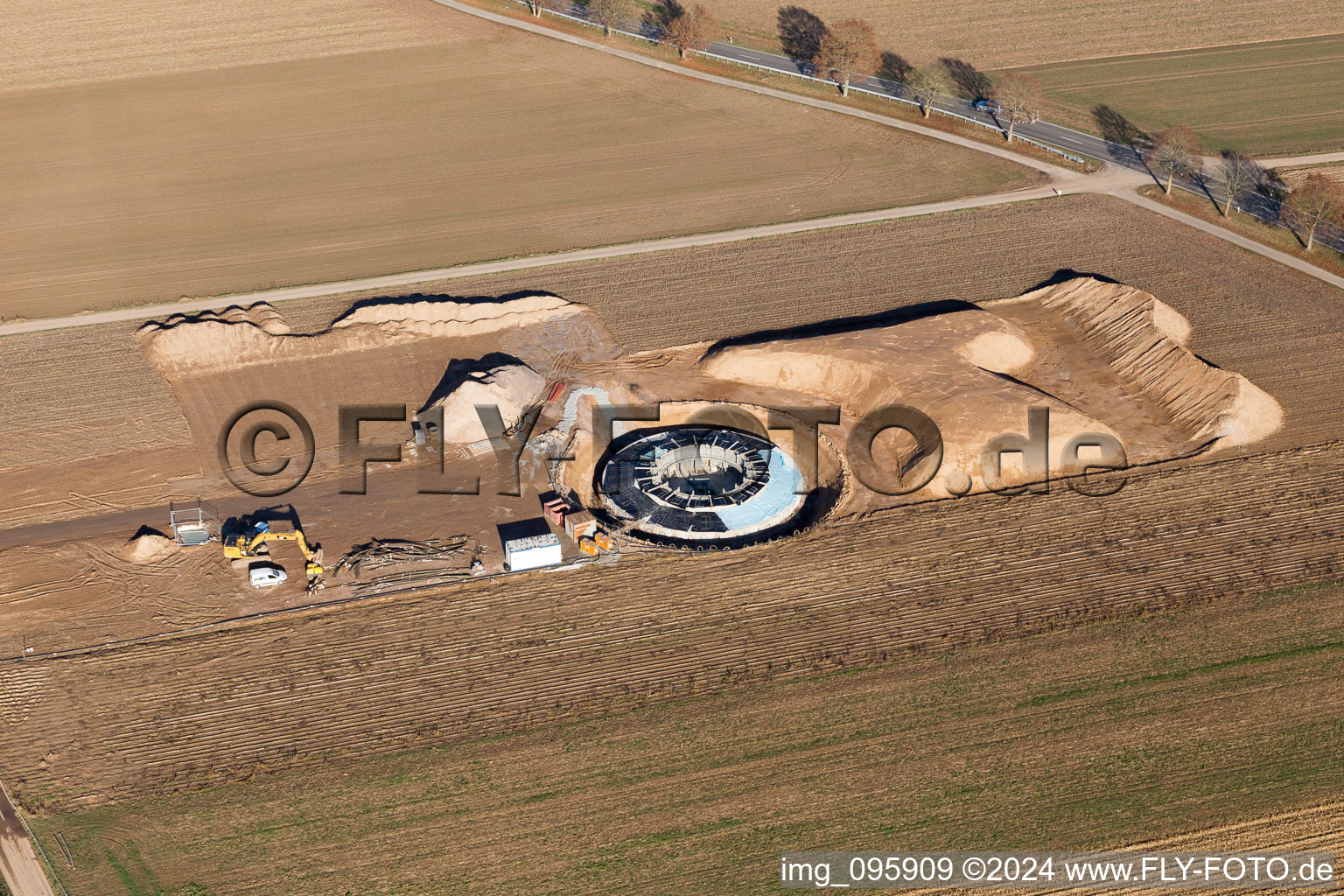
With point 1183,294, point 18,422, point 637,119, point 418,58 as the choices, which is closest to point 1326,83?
point 1183,294

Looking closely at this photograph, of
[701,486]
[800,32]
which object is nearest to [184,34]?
[800,32]

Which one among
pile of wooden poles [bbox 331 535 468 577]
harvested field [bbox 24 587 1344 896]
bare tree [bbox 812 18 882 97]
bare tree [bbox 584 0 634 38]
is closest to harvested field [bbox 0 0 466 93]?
bare tree [bbox 584 0 634 38]

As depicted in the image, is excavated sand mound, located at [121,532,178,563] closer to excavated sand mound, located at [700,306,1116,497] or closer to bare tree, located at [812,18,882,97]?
excavated sand mound, located at [700,306,1116,497]

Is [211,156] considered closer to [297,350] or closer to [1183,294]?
[297,350]

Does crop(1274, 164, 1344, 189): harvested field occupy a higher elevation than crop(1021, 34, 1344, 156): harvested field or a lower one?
lower

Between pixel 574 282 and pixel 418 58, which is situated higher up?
pixel 418 58

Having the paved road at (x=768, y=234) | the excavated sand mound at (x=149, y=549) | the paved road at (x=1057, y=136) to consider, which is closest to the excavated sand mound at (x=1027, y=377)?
the paved road at (x=768, y=234)
